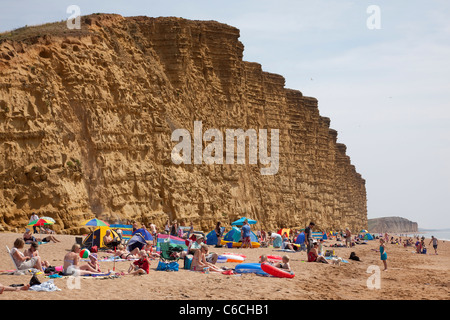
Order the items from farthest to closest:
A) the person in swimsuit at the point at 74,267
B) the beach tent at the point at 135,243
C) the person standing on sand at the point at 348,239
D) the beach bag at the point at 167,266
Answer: the person standing on sand at the point at 348,239 → the beach tent at the point at 135,243 → the beach bag at the point at 167,266 → the person in swimsuit at the point at 74,267

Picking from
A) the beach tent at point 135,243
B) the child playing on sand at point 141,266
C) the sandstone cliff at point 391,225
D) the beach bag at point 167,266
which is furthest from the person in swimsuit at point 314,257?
the sandstone cliff at point 391,225

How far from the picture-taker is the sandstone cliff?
520 feet

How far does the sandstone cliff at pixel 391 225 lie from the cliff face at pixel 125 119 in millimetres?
116576

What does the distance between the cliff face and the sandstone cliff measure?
Result: 11658cm

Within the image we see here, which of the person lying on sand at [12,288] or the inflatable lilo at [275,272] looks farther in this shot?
the inflatable lilo at [275,272]

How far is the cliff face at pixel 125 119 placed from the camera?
946 inches

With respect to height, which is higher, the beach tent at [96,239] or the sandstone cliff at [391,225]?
the beach tent at [96,239]

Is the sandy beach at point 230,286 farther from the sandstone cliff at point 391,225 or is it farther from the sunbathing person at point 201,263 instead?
the sandstone cliff at point 391,225

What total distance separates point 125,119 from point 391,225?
152723 mm

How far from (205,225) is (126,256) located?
59.2ft

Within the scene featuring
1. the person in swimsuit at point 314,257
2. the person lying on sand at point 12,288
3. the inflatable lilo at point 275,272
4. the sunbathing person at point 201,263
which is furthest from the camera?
the person in swimsuit at point 314,257

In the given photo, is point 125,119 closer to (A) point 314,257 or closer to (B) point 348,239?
(A) point 314,257

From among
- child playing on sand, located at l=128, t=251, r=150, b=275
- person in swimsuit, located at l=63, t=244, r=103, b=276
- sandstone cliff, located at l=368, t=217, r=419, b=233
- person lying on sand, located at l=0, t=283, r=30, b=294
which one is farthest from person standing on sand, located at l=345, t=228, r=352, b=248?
sandstone cliff, located at l=368, t=217, r=419, b=233
